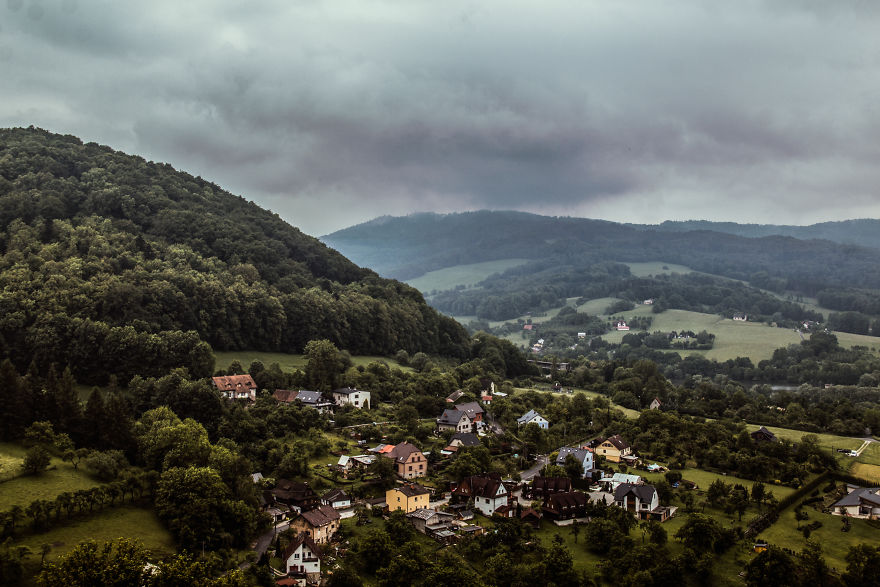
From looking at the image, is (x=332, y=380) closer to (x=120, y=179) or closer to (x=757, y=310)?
(x=120, y=179)

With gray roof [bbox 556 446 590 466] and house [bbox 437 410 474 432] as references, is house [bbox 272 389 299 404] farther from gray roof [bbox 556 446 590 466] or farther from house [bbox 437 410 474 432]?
gray roof [bbox 556 446 590 466]

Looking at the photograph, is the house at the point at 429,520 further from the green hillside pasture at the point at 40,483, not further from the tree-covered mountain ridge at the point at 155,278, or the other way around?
the tree-covered mountain ridge at the point at 155,278

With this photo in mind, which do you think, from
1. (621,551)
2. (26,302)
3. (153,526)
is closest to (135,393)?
(26,302)

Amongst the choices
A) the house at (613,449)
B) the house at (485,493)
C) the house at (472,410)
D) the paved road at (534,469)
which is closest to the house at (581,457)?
the paved road at (534,469)

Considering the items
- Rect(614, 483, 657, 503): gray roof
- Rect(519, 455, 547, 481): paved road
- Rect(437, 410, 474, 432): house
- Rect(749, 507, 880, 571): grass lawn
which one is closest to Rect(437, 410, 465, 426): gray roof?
Rect(437, 410, 474, 432): house

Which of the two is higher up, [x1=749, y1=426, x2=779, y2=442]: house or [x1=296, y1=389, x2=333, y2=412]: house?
[x1=296, y1=389, x2=333, y2=412]: house

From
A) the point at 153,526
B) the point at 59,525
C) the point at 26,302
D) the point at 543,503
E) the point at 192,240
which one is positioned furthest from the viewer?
the point at 192,240
